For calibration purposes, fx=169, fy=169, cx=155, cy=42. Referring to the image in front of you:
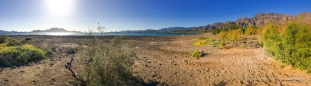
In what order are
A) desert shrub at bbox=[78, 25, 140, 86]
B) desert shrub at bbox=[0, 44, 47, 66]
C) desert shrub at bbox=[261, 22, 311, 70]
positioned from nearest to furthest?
1. desert shrub at bbox=[78, 25, 140, 86]
2. desert shrub at bbox=[261, 22, 311, 70]
3. desert shrub at bbox=[0, 44, 47, 66]

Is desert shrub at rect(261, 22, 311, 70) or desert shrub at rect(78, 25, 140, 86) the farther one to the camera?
desert shrub at rect(261, 22, 311, 70)

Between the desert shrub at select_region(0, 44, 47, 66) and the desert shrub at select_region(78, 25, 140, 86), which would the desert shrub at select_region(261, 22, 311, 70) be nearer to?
the desert shrub at select_region(78, 25, 140, 86)

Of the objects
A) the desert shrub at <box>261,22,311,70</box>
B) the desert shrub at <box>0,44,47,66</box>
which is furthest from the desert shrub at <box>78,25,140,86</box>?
the desert shrub at <box>261,22,311,70</box>

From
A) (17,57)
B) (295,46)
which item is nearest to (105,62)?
(17,57)

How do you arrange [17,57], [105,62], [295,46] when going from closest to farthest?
[105,62], [295,46], [17,57]

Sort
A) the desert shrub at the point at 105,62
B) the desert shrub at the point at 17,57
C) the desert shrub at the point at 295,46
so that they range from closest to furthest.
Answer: the desert shrub at the point at 105,62, the desert shrub at the point at 295,46, the desert shrub at the point at 17,57

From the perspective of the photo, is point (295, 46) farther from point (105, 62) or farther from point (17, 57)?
point (17, 57)

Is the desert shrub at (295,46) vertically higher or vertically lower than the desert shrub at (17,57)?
higher

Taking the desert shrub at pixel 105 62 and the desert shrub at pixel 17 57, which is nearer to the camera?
the desert shrub at pixel 105 62

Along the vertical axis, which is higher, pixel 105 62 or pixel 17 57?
pixel 105 62

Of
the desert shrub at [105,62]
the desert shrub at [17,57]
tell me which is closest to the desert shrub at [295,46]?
the desert shrub at [105,62]

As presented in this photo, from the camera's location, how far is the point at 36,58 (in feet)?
37.1

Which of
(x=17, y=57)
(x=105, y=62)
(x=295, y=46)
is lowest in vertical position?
(x=17, y=57)

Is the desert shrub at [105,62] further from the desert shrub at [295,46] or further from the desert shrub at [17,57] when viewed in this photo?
the desert shrub at [295,46]
